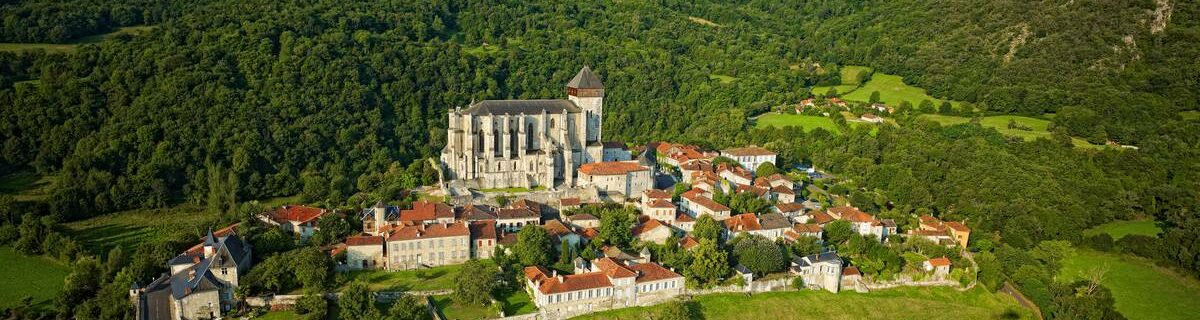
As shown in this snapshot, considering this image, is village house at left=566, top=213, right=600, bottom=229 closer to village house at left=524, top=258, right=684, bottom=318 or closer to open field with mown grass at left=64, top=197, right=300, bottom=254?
village house at left=524, top=258, right=684, bottom=318

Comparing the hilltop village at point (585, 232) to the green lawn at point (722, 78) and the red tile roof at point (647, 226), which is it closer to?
the red tile roof at point (647, 226)

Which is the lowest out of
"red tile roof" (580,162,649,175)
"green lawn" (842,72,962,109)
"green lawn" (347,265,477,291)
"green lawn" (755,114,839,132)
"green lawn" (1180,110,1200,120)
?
"green lawn" (347,265,477,291)

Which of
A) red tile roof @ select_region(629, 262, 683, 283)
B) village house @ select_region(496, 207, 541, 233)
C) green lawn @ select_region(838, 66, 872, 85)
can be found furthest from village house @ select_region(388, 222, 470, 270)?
green lawn @ select_region(838, 66, 872, 85)

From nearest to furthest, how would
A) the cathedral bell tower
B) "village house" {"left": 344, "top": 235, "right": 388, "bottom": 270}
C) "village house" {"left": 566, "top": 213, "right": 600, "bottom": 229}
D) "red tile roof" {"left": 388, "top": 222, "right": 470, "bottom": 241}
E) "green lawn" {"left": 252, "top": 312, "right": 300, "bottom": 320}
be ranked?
"green lawn" {"left": 252, "top": 312, "right": 300, "bottom": 320}
"village house" {"left": 344, "top": 235, "right": 388, "bottom": 270}
"red tile roof" {"left": 388, "top": 222, "right": 470, "bottom": 241}
"village house" {"left": 566, "top": 213, "right": 600, "bottom": 229}
the cathedral bell tower

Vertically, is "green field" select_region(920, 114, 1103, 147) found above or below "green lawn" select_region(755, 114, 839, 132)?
above

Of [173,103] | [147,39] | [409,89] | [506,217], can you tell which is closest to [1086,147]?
[506,217]

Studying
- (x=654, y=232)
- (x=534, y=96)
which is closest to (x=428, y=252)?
(x=654, y=232)

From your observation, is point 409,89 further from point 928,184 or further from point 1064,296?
point 1064,296

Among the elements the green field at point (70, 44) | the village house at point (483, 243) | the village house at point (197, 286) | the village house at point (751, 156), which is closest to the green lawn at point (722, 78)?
the village house at point (751, 156)
